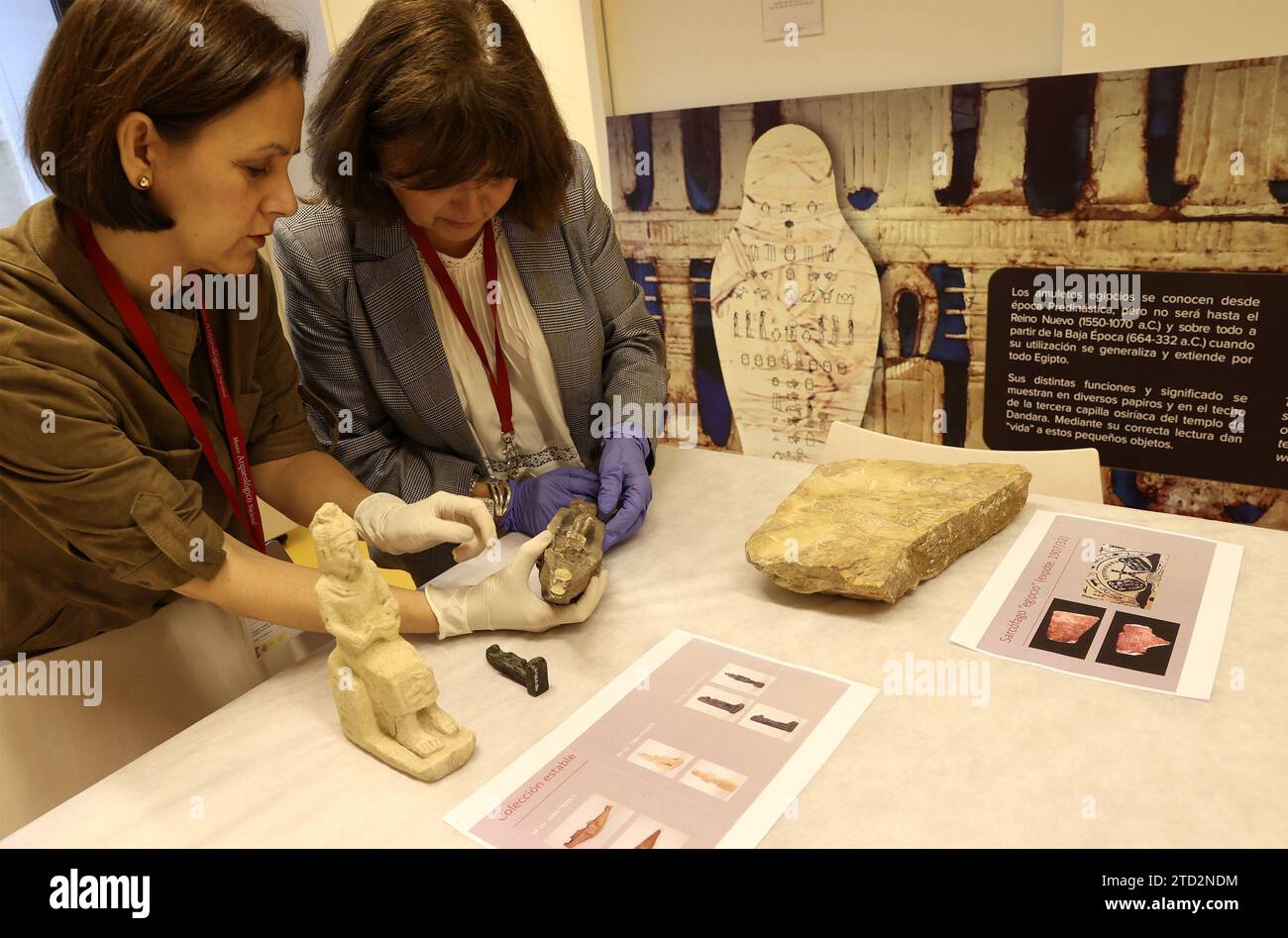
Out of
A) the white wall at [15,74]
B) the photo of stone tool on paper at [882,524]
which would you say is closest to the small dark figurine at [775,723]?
the photo of stone tool on paper at [882,524]

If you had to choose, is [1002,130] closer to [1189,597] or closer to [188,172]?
[1189,597]

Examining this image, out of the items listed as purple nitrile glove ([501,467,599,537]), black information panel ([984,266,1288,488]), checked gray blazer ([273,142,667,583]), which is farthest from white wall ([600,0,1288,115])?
purple nitrile glove ([501,467,599,537])

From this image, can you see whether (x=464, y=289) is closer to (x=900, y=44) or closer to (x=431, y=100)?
(x=431, y=100)

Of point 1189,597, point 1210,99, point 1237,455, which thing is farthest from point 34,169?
point 1237,455

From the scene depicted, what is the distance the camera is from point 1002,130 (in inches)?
93.6

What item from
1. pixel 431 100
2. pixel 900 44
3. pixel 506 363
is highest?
pixel 900 44

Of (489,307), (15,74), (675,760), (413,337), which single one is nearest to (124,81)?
(413,337)

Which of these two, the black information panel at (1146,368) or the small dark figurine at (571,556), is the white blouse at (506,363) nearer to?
the small dark figurine at (571,556)

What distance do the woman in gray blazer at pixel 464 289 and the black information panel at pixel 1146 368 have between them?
1.13m

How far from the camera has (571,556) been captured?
4.66 feet

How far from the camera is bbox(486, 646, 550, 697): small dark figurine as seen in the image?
127 centimetres

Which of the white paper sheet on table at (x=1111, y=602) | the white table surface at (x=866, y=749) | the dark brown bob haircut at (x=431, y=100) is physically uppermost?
the dark brown bob haircut at (x=431, y=100)

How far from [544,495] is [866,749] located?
828 millimetres

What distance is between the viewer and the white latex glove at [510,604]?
140cm
